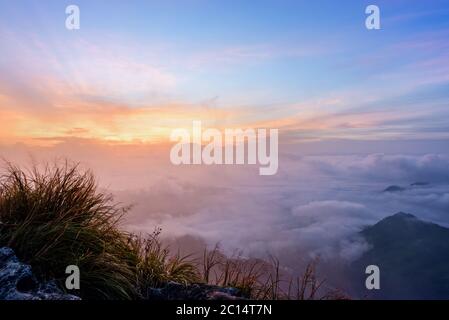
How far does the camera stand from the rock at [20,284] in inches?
193

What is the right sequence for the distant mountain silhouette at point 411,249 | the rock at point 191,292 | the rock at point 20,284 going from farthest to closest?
the distant mountain silhouette at point 411,249 < the rock at point 191,292 < the rock at point 20,284

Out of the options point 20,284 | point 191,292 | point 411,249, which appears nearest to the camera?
point 20,284

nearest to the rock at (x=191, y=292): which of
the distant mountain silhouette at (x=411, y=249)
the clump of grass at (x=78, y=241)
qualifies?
the clump of grass at (x=78, y=241)

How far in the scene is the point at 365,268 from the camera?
19.6 ft

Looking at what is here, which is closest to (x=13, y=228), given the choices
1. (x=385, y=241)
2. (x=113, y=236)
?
(x=113, y=236)

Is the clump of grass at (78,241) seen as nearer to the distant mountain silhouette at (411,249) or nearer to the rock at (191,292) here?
the rock at (191,292)

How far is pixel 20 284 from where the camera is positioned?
518 centimetres

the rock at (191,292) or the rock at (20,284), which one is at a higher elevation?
the rock at (20,284)

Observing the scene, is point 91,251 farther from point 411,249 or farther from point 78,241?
point 411,249

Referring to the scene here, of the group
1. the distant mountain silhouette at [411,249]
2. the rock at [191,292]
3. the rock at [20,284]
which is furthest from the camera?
the distant mountain silhouette at [411,249]

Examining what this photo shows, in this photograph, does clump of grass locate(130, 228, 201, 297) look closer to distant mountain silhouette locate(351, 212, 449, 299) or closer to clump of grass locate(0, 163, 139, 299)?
clump of grass locate(0, 163, 139, 299)

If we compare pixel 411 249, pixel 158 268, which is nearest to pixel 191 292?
pixel 158 268
